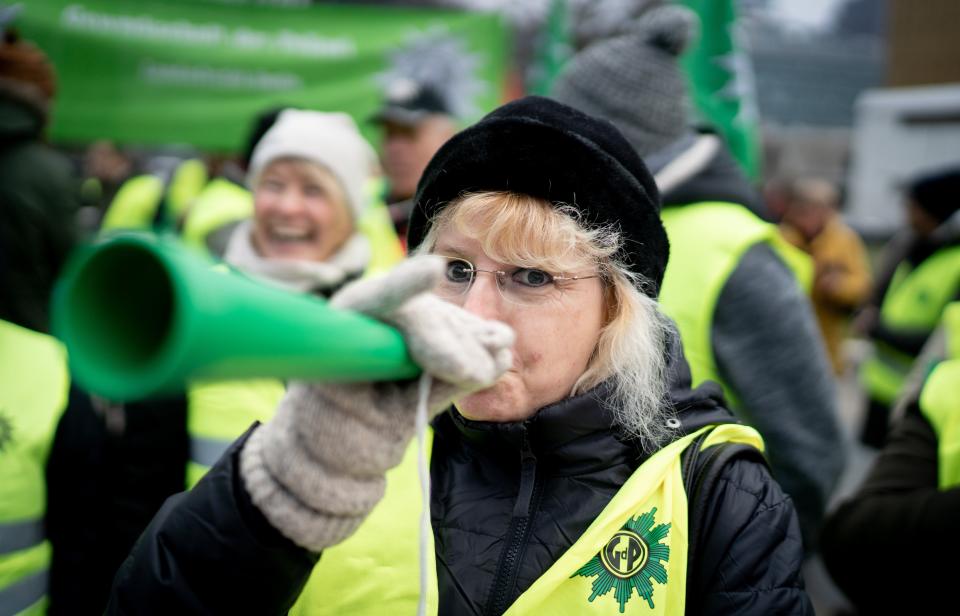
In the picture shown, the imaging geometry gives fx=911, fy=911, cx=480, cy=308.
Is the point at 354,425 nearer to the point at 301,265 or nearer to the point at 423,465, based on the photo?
the point at 423,465

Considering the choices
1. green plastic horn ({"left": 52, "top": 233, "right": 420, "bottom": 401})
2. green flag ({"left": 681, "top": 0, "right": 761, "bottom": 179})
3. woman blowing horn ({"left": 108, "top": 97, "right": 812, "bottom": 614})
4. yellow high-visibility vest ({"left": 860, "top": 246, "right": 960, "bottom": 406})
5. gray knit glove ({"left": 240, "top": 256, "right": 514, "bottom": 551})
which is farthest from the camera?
green flag ({"left": 681, "top": 0, "right": 761, "bottom": 179})

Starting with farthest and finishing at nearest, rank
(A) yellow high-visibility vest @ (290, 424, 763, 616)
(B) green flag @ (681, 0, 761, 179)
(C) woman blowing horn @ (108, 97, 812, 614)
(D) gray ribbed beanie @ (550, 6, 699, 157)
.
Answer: (B) green flag @ (681, 0, 761, 179)
(D) gray ribbed beanie @ (550, 6, 699, 157)
(A) yellow high-visibility vest @ (290, 424, 763, 616)
(C) woman blowing horn @ (108, 97, 812, 614)

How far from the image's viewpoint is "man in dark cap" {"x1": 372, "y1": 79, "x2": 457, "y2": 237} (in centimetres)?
426

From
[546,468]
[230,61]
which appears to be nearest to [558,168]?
[546,468]

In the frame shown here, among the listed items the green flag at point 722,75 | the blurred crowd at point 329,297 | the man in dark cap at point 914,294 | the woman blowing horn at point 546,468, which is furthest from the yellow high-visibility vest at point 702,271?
the green flag at point 722,75

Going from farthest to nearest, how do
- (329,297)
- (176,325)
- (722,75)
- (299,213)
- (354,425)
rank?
(722,75) → (299,213) → (329,297) → (354,425) → (176,325)

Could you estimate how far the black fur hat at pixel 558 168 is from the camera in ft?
4.91

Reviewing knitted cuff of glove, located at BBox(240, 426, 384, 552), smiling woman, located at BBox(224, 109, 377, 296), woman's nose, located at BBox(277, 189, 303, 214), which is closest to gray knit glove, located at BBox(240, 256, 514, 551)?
knitted cuff of glove, located at BBox(240, 426, 384, 552)

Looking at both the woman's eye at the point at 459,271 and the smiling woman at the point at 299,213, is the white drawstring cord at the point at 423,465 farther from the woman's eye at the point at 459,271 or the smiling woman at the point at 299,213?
the smiling woman at the point at 299,213

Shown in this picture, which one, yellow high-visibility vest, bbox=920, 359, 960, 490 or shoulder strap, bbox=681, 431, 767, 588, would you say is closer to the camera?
shoulder strap, bbox=681, 431, 767, 588

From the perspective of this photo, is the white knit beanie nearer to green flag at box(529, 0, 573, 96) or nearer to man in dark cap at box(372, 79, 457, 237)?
man in dark cap at box(372, 79, 457, 237)

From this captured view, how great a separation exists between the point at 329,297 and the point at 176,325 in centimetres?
194

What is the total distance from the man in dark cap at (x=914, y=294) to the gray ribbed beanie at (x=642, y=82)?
228 centimetres

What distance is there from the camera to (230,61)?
5129mm
